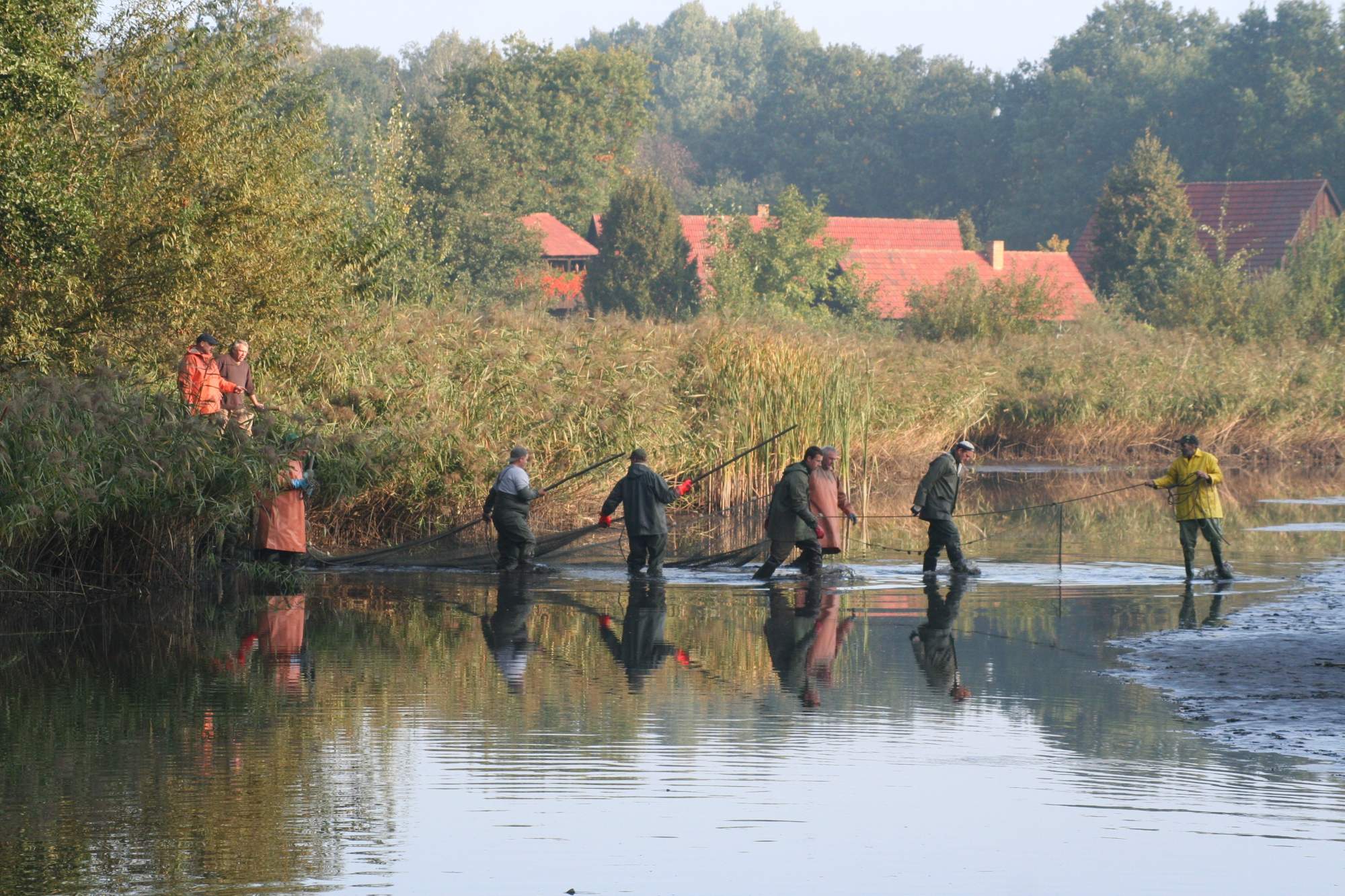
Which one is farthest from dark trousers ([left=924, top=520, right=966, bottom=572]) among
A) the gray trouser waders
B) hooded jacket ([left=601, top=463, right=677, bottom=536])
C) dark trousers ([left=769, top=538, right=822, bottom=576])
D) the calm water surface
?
hooded jacket ([left=601, top=463, right=677, bottom=536])

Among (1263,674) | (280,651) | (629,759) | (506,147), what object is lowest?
(629,759)

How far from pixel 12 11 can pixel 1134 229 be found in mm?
57480

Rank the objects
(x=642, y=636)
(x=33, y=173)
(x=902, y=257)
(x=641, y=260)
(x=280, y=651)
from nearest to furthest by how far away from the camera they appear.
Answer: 1. (x=280, y=651)
2. (x=642, y=636)
3. (x=33, y=173)
4. (x=641, y=260)
5. (x=902, y=257)

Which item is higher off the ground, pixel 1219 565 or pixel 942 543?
pixel 942 543

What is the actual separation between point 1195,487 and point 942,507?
9.01 ft

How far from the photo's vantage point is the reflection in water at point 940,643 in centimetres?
1326

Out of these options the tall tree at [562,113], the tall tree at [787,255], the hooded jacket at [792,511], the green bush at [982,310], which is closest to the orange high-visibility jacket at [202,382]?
the hooded jacket at [792,511]

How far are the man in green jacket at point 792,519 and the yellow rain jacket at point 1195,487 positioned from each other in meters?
3.79

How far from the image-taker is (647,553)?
20.9 meters

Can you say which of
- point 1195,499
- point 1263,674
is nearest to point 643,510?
point 1195,499

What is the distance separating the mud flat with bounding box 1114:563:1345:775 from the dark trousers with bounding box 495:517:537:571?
734cm

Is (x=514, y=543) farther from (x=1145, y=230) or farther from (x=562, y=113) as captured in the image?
(x=562, y=113)

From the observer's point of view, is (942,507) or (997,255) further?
(997,255)

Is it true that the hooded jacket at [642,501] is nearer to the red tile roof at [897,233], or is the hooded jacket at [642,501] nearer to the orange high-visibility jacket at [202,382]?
the orange high-visibility jacket at [202,382]
